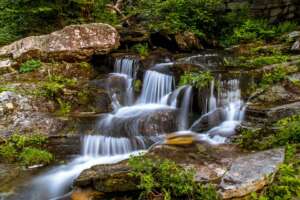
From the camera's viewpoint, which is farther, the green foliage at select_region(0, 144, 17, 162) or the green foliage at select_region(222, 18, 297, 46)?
the green foliage at select_region(222, 18, 297, 46)

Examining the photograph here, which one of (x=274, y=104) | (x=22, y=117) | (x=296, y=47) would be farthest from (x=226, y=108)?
(x=22, y=117)

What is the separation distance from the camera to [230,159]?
5484mm

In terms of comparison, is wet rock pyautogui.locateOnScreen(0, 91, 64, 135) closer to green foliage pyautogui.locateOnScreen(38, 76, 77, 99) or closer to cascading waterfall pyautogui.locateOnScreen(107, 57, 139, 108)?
green foliage pyautogui.locateOnScreen(38, 76, 77, 99)

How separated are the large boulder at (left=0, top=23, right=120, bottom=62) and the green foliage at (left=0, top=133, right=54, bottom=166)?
289cm

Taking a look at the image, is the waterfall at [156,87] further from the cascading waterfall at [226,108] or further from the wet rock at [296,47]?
the wet rock at [296,47]

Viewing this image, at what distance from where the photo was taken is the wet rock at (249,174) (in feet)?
15.3

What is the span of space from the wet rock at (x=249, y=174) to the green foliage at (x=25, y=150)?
131 inches

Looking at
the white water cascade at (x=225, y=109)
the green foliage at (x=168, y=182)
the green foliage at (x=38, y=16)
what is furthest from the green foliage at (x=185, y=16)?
the green foliage at (x=168, y=182)

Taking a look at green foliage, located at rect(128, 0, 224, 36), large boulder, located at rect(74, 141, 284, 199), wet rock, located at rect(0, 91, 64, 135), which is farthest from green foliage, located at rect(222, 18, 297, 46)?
large boulder, located at rect(74, 141, 284, 199)

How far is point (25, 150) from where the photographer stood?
705 centimetres

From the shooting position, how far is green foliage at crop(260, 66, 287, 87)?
25.9 feet

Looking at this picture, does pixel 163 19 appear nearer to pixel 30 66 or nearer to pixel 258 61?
pixel 258 61

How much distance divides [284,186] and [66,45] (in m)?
6.70

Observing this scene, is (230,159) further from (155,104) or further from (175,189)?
(155,104)
